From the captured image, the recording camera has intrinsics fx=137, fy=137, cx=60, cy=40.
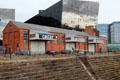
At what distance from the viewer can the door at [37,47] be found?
A: 37916 millimetres

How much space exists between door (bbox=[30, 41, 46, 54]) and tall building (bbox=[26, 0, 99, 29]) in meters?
39.4

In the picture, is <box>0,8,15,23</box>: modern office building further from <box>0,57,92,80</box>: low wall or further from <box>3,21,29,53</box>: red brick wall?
<box>0,57,92,80</box>: low wall

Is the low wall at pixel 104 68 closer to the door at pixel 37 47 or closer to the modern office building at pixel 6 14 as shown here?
the door at pixel 37 47

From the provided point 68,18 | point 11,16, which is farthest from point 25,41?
point 11,16

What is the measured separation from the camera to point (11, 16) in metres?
108

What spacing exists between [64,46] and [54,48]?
4.86 m

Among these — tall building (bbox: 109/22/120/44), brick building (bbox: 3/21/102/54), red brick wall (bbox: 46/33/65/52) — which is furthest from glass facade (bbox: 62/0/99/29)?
tall building (bbox: 109/22/120/44)

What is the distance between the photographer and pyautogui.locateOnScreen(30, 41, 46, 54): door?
3792 cm

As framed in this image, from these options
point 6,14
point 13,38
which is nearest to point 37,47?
point 13,38

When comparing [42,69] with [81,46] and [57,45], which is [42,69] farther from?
[81,46]

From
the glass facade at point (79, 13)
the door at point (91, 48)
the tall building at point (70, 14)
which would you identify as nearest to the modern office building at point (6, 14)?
the tall building at point (70, 14)

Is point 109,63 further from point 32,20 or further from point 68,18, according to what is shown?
point 32,20

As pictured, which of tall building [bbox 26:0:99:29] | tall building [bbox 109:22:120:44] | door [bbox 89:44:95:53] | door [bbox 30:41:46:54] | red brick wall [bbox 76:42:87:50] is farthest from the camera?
tall building [bbox 109:22:120:44]

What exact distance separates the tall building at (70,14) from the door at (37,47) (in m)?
39.4
